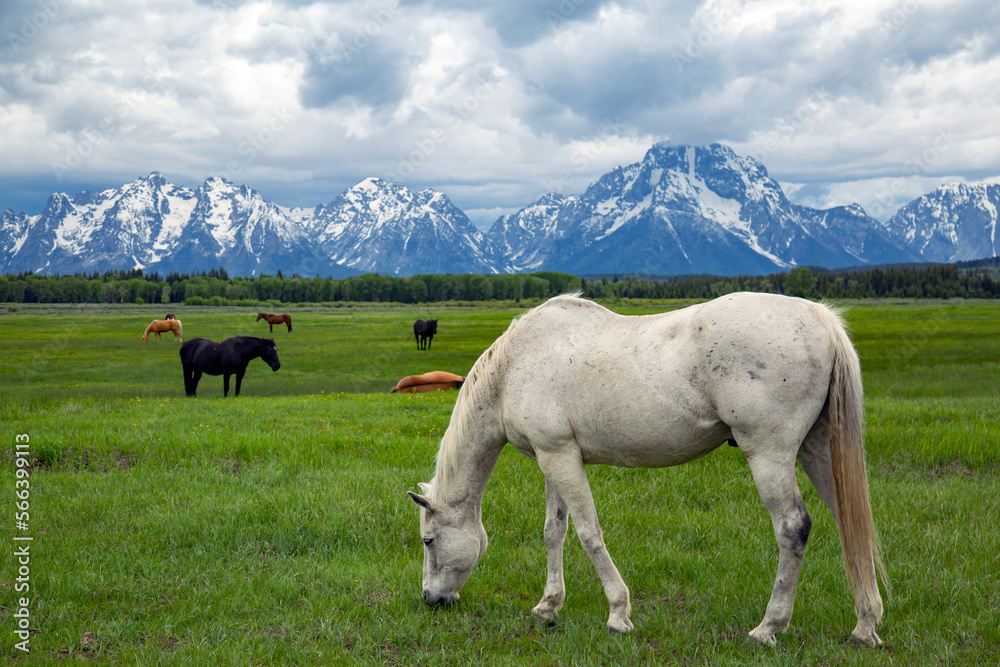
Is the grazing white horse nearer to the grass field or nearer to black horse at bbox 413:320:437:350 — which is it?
the grass field

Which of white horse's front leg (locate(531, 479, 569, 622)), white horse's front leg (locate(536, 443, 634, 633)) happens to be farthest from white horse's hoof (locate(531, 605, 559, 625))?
white horse's front leg (locate(536, 443, 634, 633))

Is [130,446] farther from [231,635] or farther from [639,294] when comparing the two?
[639,294]

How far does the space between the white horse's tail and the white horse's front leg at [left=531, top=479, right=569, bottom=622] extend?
7.09 feet

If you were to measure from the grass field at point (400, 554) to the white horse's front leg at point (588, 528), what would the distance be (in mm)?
205

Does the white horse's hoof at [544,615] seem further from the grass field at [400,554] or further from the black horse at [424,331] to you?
the black horse at [424,331]

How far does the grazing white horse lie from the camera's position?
430cm

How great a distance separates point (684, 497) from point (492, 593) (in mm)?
3477

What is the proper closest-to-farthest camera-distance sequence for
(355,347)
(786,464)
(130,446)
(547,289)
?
1. (786,464)
2. (130,446)
3. (355,347)
4. (547,289)

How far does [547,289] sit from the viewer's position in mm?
186000

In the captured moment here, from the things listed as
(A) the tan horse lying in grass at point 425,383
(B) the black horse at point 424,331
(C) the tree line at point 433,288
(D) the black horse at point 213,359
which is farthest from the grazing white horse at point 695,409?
(C) the tree line at point 433,288

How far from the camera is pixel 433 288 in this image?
175 metres

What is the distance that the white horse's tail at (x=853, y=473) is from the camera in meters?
4.48

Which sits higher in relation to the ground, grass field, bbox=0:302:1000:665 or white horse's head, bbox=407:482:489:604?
white horse's head, bbox=407:482:489:604

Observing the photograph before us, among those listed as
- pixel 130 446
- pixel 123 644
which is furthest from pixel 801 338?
pixel 130 446
